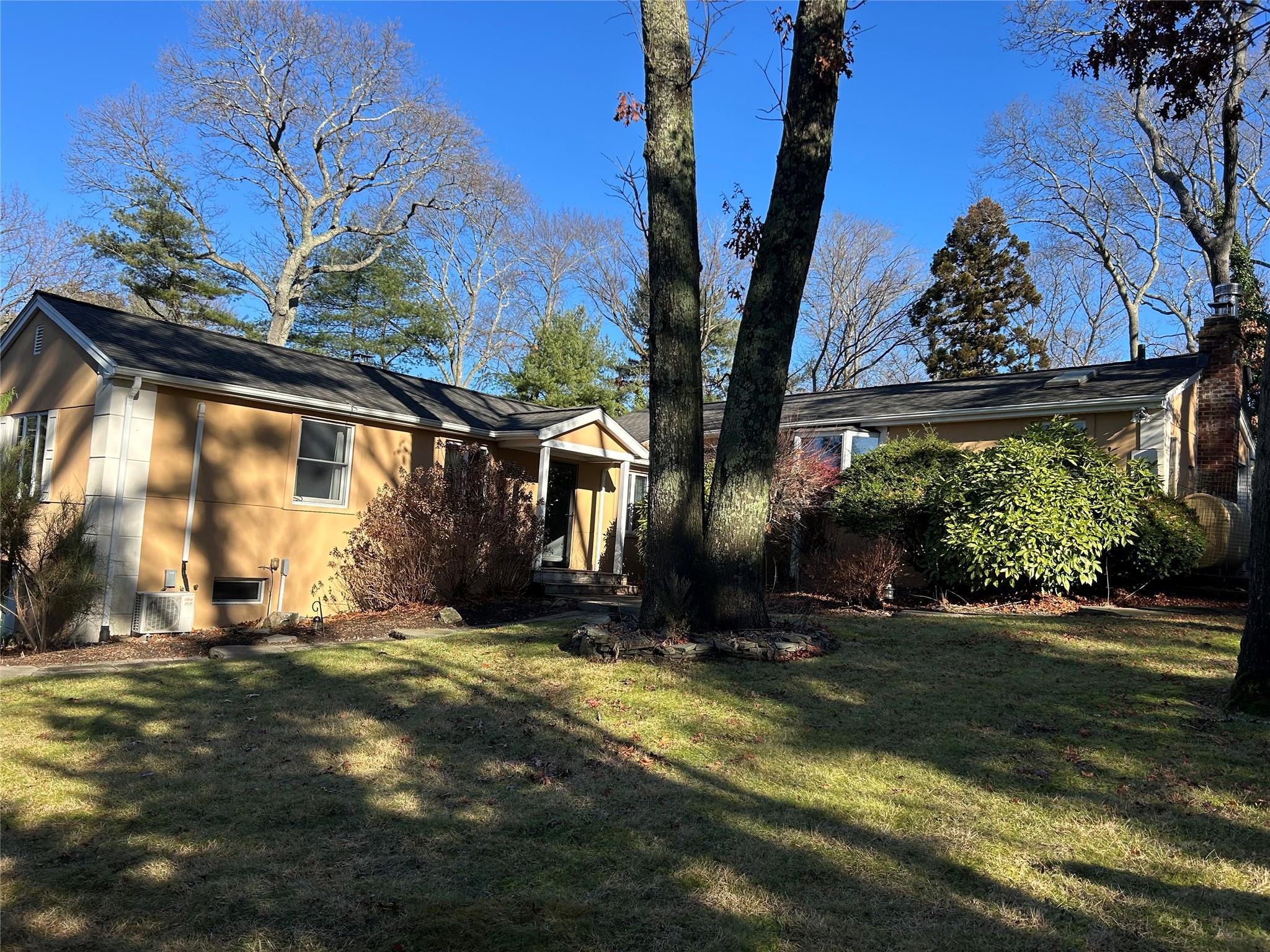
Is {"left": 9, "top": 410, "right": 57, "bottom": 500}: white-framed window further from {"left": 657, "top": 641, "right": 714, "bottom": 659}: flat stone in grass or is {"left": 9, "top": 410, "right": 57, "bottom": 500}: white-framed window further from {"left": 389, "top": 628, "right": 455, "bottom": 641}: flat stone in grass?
{"left": 657, "top": 641, "right": 714, "bottom": 659}: flat stone in grass

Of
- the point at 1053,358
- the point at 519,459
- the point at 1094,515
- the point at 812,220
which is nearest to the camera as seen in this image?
the point at 812,220

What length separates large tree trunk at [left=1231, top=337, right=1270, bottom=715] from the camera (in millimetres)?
5289

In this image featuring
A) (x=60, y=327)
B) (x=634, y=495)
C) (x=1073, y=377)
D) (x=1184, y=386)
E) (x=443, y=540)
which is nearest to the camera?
(x=60, y=327)

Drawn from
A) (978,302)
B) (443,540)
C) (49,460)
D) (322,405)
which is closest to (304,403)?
(322,405)

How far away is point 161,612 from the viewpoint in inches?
397

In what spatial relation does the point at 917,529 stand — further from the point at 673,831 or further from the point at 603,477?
the point at 673,831

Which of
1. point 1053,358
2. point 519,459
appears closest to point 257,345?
point 519,459

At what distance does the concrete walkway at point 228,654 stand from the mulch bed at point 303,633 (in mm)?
167

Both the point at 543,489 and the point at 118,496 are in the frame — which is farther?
the point at 543,489

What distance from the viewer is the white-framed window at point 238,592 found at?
11023 millimetres

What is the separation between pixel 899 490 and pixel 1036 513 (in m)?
2.42

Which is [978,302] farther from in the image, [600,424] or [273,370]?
[273,370]

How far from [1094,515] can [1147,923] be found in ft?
27.1

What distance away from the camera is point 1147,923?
3.09 metres
